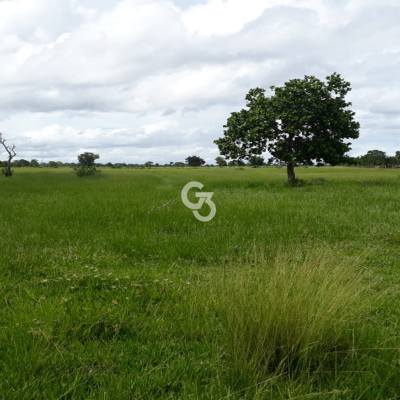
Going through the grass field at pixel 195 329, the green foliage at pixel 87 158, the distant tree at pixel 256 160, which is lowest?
the grass field at pixel 195 329

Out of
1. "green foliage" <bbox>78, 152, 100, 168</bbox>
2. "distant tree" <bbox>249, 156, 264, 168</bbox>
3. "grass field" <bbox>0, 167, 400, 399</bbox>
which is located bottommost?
"grass field" <bbox>0, 167, 400, 399</bbox>

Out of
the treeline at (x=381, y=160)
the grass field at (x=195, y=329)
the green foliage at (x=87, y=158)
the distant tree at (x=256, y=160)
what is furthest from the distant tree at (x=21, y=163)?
the grass field at (x=195, y=329)

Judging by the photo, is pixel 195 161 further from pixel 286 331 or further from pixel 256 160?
pixel 286 331

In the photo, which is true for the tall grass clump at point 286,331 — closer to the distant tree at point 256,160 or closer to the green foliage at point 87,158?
the distant tree at point 256,160

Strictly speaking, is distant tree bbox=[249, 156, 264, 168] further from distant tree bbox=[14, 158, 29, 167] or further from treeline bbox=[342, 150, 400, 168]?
distant tree bbox=[14, 158, 29, 167]

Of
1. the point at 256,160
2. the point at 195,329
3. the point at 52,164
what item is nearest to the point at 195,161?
the point at 52,164

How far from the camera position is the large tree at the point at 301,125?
975 inches

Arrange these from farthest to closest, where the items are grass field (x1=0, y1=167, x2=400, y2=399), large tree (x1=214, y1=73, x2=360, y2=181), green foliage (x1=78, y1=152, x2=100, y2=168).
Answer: green foliage (x1=78, y1=152, x2=100, y2=168) → large tree (x1=214, y1=73, x2=360, y2=181) → grass field (x1=0, y1=167, x2=400, y2=399)

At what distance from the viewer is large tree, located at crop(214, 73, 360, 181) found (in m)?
24.8

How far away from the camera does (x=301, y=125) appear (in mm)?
25312

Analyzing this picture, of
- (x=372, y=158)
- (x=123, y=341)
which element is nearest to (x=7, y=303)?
(x=123, y=341)

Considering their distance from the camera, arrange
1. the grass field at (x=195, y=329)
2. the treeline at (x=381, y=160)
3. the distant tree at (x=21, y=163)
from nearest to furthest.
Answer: the grass field at (x=195, y=329) → the treeline at (x=381, y=160) → the distant tree at (x=21, y=163)

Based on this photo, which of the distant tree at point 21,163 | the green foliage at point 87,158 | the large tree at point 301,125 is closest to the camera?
the large tree at point 301,125

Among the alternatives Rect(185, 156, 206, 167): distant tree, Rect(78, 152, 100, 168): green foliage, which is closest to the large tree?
Rect(78, 152, 100, 168): green foliage
